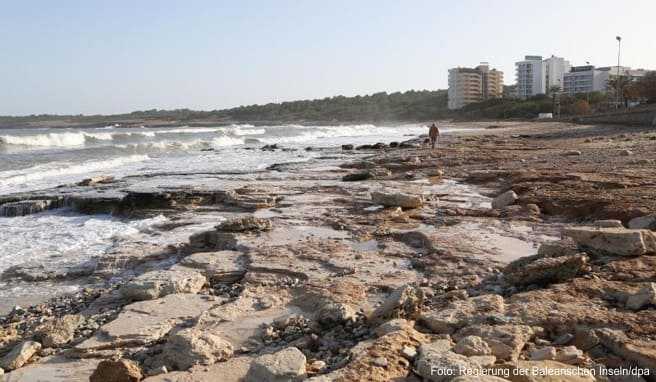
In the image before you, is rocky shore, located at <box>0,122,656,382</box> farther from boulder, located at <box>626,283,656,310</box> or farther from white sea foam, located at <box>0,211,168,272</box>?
white sea foam, located at <box>0,211,168,272</box>

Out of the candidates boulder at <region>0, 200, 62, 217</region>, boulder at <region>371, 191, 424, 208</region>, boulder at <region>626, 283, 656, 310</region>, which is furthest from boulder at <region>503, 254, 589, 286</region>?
boulder at <region>0, 200, 62, 217</region>

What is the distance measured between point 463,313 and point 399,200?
5.36m

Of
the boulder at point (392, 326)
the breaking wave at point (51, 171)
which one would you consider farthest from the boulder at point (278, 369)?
the breaking wave at point (51, 171)

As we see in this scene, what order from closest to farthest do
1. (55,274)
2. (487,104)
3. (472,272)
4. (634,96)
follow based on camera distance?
1. (472,272)
2. (55,274)
3. (634,96)
4. (487,104)

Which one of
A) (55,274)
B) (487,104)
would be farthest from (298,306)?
(487,104)

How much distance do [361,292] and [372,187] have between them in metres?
7.22

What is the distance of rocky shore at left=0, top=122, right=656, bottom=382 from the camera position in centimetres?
352

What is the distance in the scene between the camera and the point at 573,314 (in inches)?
158

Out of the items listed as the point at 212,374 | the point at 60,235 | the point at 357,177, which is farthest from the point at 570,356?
the point at 357,177

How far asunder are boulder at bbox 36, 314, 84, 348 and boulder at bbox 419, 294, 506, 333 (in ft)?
9.51

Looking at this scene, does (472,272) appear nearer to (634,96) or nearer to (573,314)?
(573,314)

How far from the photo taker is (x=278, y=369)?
3.39m

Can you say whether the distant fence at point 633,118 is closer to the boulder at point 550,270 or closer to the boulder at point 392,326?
the boulder at point 550,270

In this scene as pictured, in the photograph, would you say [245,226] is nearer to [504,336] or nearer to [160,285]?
[160,285]
